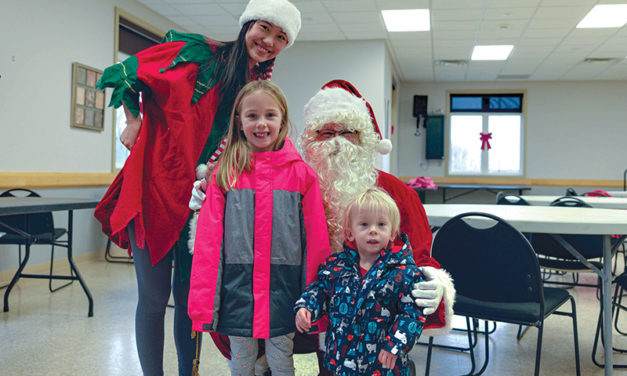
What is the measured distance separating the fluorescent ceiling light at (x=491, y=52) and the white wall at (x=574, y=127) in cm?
222

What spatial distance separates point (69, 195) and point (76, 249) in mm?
585

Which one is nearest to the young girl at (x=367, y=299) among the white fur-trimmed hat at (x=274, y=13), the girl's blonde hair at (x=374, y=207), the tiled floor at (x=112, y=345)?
the girl's blonde hair at (x=374, y=207)

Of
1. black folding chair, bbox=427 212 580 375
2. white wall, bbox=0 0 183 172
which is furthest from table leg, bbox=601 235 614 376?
white wall, bbox=0 0 183 172

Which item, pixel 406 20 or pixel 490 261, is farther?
pixel 406 20

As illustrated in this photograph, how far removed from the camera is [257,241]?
1.26 metres

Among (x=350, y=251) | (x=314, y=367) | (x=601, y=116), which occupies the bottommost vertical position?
(x=314, y=367)

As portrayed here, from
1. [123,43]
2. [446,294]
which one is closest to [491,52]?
[123,43]

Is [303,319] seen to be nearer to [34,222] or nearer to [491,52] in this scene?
[34,222]

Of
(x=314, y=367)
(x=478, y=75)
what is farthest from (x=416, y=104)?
(x=314, y=367)

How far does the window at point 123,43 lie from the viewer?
17.5 feet

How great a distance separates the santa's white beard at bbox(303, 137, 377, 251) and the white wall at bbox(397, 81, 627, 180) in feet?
31.6

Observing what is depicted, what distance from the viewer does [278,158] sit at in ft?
4.34

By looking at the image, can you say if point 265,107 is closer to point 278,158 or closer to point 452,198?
point 278,158

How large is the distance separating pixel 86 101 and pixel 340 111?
165 inches
